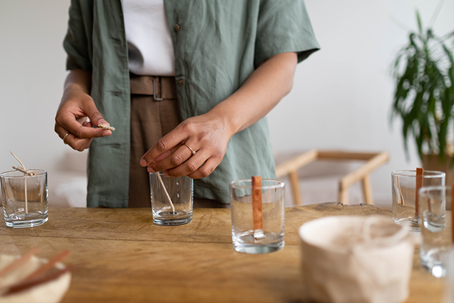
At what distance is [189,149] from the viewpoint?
684 millimetres

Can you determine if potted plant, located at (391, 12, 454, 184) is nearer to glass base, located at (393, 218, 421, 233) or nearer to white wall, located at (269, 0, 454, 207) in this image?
white wall, located at (269, 0, 454, 207)

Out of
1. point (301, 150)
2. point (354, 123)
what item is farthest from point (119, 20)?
point (354, 123)

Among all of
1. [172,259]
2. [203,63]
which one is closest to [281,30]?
[203,63]

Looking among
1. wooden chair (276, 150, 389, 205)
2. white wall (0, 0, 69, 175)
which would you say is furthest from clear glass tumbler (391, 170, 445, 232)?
white wall (0, 0, 69, 175)

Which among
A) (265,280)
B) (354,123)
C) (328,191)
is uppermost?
(354,123)

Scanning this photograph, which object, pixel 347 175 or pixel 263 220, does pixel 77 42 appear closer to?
pixel 263 220

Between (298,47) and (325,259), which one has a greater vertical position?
(298,47)

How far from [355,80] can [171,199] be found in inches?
107

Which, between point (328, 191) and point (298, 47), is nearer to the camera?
point (298, 47)

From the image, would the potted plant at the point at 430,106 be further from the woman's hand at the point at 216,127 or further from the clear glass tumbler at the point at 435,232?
the clear glass tumbler at the point at 435,232

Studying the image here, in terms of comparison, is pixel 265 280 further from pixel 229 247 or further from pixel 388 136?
pixel 388 136

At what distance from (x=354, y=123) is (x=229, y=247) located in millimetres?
2790

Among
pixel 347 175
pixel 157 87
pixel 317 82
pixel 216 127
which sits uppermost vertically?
pixel 317 82

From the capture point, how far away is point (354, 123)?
3.14m
